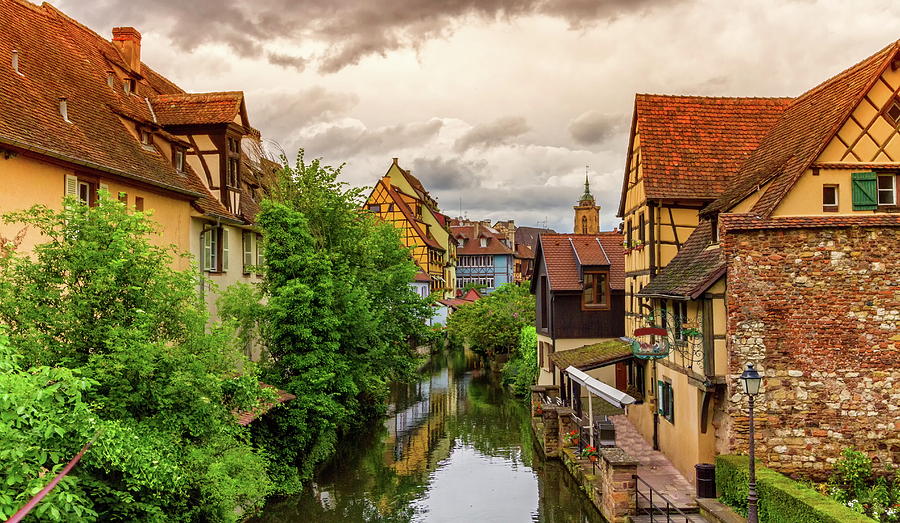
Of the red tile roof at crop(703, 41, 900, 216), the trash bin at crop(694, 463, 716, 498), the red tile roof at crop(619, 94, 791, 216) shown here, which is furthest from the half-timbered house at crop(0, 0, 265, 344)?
the red tile roof at crop(703, 41, 900, 216)

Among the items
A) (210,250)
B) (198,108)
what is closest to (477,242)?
(198,108)

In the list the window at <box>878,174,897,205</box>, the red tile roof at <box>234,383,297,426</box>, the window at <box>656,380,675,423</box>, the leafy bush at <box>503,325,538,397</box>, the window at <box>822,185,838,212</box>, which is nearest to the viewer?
the red tile roof at <box>234,383,297,426</box>

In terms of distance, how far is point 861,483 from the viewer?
15.4m

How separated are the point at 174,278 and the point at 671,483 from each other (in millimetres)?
12365

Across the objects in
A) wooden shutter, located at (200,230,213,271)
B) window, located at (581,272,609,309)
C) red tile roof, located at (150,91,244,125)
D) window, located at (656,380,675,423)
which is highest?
red tile roof, located at (150,91,244,125)

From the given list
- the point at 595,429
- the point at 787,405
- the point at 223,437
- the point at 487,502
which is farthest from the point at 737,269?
the point at 223,437

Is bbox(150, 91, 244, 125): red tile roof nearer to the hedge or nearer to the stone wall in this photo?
the stone wall

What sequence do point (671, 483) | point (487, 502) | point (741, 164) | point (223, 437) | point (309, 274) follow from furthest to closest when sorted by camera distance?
point (741, 164), point (309, 274), point (487, 502), point (671, 483), point (223, 437)

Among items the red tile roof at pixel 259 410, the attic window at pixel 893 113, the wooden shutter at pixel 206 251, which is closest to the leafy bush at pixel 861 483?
the attic window at pixel 893 113

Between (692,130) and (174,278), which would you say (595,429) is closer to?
(692,130)

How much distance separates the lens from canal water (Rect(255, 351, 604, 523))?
18125 millimetres

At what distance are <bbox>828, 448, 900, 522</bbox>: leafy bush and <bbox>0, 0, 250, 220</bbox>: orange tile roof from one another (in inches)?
640

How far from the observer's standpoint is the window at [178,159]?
21078 millimetres

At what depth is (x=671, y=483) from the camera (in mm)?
17750
